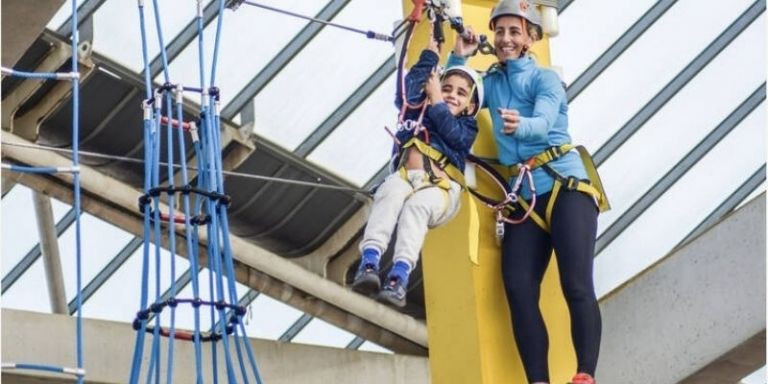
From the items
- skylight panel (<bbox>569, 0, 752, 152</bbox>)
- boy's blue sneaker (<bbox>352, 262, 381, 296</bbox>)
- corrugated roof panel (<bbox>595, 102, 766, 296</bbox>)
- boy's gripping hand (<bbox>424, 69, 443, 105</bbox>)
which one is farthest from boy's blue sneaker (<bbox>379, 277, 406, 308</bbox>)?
corrugated roof panel (<bbox>595, 102, 766, 296</bbox>)

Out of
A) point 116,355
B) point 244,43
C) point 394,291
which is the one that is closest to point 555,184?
point 394,291

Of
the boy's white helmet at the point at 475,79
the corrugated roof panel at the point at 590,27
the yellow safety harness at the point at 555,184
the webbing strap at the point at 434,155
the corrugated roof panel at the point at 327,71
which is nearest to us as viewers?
the webbing strap at the point at 434,155

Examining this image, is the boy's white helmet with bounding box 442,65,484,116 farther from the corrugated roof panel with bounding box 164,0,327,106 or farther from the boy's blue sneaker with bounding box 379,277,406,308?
the corrugated roof panel with bounding box 164,0,327,106

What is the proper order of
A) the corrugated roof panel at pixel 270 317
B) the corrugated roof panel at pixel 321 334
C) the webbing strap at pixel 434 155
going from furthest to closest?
the corrugated roof panel at pixel 321 334
the corrugated roof panel at pixel 270 317
the webbing strap at pixel 434 155

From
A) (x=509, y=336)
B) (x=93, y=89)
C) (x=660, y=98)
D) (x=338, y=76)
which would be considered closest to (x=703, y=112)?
(x=660, y=98)

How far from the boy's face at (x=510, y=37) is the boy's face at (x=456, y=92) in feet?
1.18

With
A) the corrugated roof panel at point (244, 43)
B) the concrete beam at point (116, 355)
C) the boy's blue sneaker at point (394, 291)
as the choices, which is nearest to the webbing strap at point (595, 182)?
the boy's blue sneaker at point (394, 291)

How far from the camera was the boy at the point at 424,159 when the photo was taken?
6500mm

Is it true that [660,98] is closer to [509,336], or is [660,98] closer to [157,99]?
[509,336]

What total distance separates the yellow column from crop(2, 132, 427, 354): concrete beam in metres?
3.63

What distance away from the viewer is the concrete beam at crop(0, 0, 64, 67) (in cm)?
820

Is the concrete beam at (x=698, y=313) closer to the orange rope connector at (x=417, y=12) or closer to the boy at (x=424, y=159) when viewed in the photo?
the boy at (x=424, y=159)

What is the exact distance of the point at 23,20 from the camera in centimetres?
834

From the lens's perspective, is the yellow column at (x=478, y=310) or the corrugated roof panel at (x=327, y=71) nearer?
the yellow column at (x=478, y=310)
